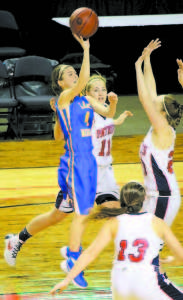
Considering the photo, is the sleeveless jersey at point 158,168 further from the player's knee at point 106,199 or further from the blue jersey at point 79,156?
the player's knee at point 106,199

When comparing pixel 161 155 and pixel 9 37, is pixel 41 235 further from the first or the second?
pixel 9 37

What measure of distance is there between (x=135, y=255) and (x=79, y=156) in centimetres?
194

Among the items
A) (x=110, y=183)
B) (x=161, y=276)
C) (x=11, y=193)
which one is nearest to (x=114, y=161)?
(x=11, y=193)

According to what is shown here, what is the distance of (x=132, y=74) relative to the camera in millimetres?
16781

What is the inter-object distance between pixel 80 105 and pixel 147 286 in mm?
2235

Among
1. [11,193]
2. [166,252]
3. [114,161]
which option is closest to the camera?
[166,252]

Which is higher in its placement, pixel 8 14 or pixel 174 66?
pixel 8 14

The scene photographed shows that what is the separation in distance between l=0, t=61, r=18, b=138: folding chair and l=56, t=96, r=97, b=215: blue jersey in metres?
5.74

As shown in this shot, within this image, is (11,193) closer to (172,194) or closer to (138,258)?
(172,194)

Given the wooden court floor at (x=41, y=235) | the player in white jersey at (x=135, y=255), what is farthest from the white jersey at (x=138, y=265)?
the wooden court floor at (x=41, y=235)

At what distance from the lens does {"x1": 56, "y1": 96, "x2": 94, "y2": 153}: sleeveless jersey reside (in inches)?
262

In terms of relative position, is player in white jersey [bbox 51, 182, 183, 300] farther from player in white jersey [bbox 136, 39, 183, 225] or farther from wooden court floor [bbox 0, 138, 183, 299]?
player in white jersey [bbox 136, 39, 183, 225]

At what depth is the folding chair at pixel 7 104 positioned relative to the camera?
1236cm

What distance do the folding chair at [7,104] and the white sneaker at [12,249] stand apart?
18.0ft
